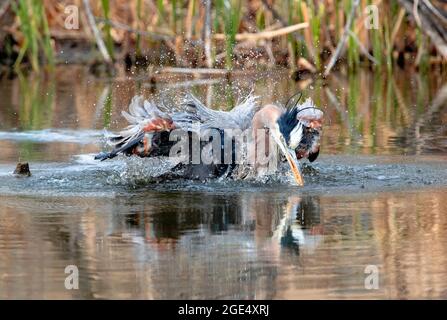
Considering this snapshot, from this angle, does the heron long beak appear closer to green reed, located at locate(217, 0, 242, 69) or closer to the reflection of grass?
the reflection of grass

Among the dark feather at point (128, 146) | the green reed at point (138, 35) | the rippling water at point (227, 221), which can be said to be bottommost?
the rippling water at point (227, 221)

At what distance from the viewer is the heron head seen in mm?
8656

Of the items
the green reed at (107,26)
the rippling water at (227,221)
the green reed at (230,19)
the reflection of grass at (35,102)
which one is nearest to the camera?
the rippling water at (227,221)

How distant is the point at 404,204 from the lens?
7.86m

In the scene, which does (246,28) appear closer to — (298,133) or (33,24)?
(33,24)

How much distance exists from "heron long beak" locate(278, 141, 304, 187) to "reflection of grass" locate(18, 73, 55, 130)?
394 centimetres

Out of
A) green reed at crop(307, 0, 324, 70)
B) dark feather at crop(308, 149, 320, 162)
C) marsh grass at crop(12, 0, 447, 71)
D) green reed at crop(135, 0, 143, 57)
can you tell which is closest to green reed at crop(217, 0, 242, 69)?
marsh grass at crop(12, 0, 447, 71)

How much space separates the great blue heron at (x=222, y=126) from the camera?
874cm

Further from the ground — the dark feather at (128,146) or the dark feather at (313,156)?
the dark feather at (128,146)

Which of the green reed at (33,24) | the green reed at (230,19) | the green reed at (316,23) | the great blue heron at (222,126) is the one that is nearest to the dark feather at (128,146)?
the great blue heron at (222,126)

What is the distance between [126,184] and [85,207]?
3.12ft

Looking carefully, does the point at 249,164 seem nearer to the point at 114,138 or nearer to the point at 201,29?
the point at 114,138

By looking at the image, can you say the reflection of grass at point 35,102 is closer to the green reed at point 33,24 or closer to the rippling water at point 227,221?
the rippling water at point 227,221
